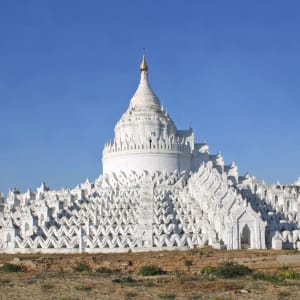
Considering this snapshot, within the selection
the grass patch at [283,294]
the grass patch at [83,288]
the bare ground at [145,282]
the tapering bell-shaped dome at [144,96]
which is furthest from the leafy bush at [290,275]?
the tapering bell-shaped dome at [144,96]

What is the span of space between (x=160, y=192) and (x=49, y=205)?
9751 mm

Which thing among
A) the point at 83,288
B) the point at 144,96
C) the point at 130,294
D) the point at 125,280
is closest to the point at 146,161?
the point at 144,96

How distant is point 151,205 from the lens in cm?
4472

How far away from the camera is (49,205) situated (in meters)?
48.9

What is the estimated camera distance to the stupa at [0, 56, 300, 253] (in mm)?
39375

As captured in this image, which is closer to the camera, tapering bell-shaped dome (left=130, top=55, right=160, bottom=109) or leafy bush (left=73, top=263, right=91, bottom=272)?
leafy bush (left=73, top=263, right=91, bottom=272)

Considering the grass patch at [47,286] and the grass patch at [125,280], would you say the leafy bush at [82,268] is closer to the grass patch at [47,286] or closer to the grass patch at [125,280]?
the grass patch at [125,280]

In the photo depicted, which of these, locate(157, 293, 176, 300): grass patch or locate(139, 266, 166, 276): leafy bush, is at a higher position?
locate(139, 266, 166, 276): leafy bush

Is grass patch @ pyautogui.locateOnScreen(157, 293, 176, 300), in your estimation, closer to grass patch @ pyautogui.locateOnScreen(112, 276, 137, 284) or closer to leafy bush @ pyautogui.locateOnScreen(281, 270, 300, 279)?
grass patch @ pyautogui.locateOnScreen(112, 276, 137, 284)

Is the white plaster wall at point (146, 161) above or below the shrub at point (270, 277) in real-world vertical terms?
above

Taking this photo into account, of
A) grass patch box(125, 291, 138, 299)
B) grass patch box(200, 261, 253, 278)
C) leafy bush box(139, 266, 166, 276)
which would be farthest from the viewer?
leafy bush box(139, 266, 166, 276)

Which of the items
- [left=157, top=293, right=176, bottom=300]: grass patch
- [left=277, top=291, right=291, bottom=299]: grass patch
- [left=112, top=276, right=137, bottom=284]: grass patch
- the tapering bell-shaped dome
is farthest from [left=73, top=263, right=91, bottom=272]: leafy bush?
the tapering bell-shaped dome

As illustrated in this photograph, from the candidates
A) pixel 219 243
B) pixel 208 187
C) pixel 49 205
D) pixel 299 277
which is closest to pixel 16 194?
pixel 49 205

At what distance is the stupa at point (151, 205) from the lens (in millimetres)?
39375
